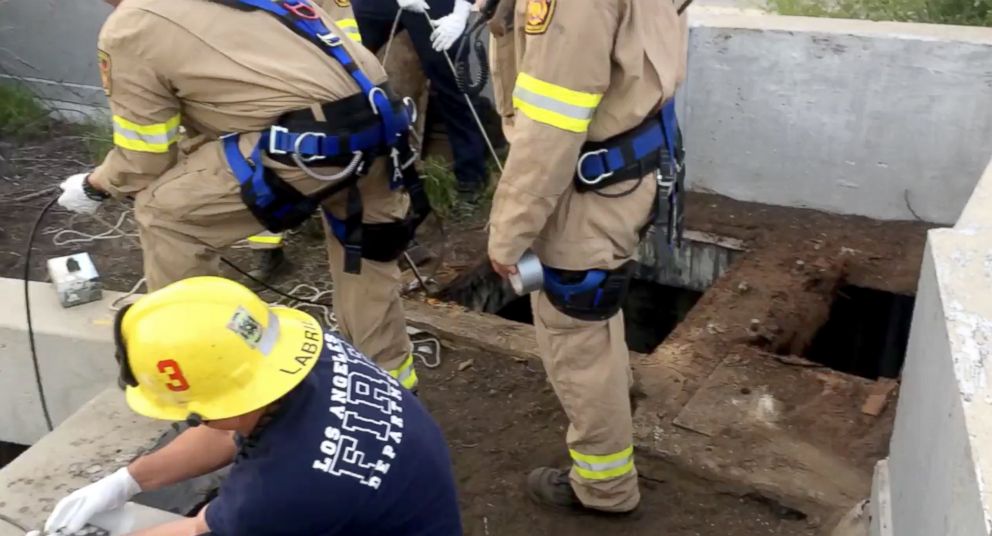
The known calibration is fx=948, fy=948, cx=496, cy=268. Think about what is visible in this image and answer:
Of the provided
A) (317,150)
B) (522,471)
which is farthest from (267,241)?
(522,471)

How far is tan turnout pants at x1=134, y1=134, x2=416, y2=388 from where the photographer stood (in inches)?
127

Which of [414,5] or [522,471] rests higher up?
[414,5]

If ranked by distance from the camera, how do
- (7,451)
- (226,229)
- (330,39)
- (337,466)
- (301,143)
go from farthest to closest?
(7,451)
(226,229)
(330,39)
(301,143)
(337,466)

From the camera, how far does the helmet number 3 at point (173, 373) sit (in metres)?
1.99

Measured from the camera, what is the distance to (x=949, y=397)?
71.0 inches

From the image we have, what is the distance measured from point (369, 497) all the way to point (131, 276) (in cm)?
356

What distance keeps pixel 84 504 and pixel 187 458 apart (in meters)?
→ 0.27

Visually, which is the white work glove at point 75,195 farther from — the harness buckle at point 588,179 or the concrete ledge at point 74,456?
the harness buckle at point 588,179

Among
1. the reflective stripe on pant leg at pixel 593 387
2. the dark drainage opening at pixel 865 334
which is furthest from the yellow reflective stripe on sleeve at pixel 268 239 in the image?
the dark drainage opening at pixel 865 334

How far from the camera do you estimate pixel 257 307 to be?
6.86ft

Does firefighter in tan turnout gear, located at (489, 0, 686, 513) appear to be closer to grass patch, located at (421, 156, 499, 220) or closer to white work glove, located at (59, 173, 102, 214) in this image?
white work glove, located at (59, 173, 102, 214)

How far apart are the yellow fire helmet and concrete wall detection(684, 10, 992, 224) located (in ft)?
11.6

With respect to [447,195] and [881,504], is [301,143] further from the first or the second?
[447,195]

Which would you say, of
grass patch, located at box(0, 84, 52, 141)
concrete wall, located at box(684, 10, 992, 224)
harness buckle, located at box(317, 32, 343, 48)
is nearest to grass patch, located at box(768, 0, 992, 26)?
concrete wall, located at box(684, 10, 992, 224)
